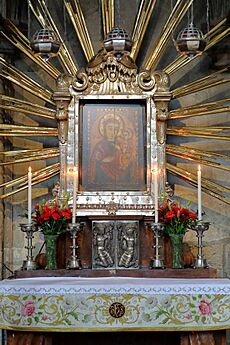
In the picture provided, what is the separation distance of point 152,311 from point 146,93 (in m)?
1.92

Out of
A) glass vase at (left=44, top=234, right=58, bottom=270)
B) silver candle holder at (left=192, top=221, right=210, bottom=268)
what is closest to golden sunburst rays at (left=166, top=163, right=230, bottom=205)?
silver candle holder at (left=192, top=221, right=210, bottom=268)

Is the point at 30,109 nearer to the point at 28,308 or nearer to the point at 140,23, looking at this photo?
the point at 140,23

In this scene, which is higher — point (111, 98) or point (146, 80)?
point (146, 80)

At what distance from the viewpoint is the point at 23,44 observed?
7.79 m

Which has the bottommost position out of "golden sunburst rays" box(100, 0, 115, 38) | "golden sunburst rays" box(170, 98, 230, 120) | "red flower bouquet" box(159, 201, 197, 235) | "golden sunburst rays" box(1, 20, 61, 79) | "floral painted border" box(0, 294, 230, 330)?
"floral painted border" box(0, 294, 230, 330)

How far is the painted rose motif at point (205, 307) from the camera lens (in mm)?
6266

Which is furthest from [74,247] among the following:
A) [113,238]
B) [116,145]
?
[116,145]

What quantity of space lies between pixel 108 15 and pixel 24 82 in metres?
0.83

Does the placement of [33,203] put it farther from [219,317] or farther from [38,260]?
[219,317]

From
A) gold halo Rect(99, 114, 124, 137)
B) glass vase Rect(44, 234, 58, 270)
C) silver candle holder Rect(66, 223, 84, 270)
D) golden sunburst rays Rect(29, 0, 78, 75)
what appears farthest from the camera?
golden sunburst rays Rect(29, 0, 78, 75)

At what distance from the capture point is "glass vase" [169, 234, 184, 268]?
23.1 ft

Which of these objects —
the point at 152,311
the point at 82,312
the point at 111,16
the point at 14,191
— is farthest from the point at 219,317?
the point at 111,16

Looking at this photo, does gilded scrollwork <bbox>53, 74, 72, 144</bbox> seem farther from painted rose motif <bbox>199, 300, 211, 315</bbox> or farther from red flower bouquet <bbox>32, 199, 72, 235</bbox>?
painted rose motif <bbox>199, 300, 211, 315</bbox>

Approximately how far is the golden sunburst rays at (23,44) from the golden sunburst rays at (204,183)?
3.65 ft
